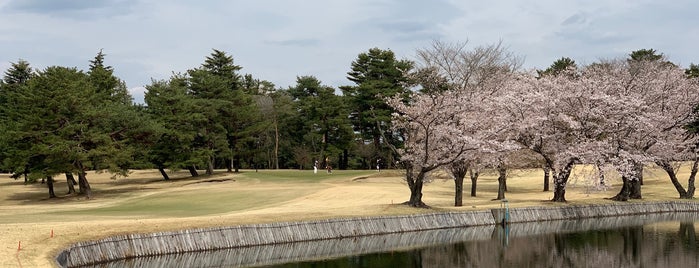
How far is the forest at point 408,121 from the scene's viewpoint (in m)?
42.4

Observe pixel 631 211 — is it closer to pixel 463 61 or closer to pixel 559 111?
pixel 559 111

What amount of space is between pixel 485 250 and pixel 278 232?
30.5ft

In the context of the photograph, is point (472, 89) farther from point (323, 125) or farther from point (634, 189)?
point (323, 125)

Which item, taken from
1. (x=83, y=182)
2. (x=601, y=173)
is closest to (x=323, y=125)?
(x=83, y=182)

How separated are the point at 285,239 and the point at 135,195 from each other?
117ft

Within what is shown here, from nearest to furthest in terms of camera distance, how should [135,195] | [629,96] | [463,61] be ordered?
[629,96] < [463,61] < [135,195]

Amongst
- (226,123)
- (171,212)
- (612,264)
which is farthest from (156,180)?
(612,264)

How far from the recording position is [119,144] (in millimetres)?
60969

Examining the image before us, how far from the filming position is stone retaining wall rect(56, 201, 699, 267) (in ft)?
80.1

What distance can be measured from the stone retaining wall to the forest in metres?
3.43

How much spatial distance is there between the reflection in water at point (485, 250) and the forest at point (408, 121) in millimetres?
6005

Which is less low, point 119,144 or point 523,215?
point 119,144

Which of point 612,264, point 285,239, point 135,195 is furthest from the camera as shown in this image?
point 135,195

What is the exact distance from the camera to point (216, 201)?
50.7 m
